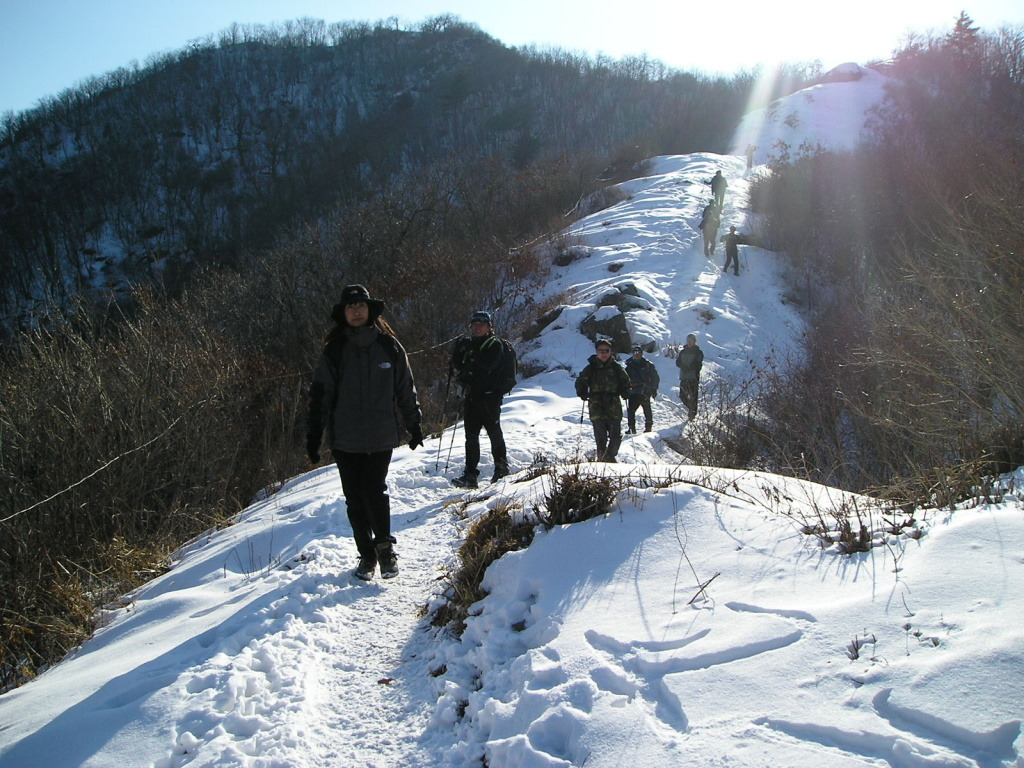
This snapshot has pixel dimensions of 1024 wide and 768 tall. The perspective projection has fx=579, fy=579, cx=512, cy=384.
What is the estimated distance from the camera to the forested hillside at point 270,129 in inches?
2603

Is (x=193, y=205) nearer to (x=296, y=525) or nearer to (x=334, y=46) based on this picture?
(x=334, y=46)

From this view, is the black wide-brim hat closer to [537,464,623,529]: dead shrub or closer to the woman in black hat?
the woman in black hat

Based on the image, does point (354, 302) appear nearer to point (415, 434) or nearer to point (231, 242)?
point (415, 434)

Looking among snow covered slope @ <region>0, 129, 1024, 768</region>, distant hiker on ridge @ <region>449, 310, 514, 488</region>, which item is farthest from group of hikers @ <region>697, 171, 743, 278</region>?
snow covered slope @ <region>0, 129, 1024, 768</region>

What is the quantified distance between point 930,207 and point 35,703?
935 inches

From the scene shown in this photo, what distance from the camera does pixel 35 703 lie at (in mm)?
2809

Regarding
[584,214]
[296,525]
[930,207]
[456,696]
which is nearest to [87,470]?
[296,525]

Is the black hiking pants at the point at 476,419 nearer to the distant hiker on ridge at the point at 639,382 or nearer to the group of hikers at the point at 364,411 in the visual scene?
the group of hikers at the point at 364,411

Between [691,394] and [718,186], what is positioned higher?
[718,186]

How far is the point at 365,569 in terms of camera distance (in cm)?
396

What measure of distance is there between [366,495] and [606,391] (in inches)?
157

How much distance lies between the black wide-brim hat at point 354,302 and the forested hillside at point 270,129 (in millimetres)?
52612

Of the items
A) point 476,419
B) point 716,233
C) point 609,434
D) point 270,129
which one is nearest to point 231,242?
point 270,129

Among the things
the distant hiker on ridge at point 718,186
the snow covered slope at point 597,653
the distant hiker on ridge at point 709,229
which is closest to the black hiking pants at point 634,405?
the snow covered slope at point 597,653
